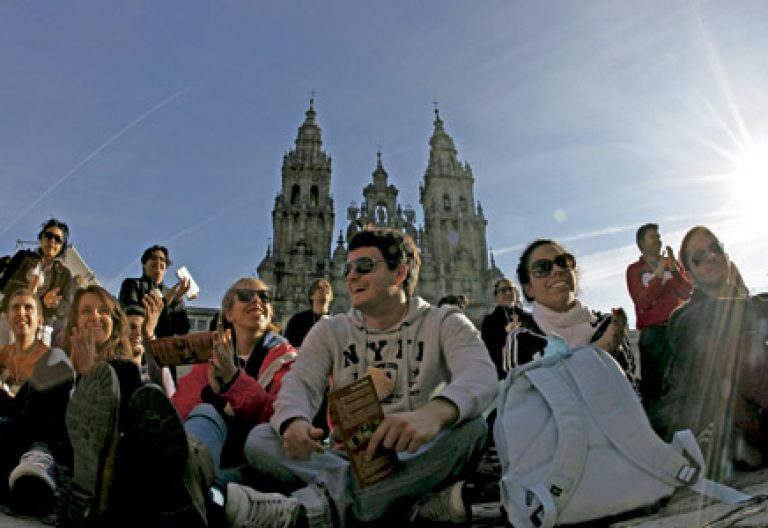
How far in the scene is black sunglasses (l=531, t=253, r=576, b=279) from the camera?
370 cm

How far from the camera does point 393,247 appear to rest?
3225 mm

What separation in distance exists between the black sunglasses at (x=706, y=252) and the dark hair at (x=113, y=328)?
4633 millimetres

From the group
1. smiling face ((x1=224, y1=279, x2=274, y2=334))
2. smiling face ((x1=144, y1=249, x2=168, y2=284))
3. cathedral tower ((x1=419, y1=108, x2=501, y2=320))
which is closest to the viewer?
smiling face ((x1=224, y1=279, x2=274, y2=334))

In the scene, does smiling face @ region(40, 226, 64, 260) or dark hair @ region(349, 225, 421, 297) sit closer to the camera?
dark hair @ region(349, 225, 421, 297)

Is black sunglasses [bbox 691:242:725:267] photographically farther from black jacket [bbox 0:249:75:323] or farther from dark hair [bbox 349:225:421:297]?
black jacket [bbox 0:249:75:323]

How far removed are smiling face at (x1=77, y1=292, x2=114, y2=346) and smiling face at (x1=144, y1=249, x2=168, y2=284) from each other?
2.78 m

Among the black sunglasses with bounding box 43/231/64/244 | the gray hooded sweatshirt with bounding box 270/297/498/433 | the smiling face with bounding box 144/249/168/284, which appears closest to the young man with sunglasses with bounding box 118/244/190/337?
the smiling face with bounding box 144/249/168/284

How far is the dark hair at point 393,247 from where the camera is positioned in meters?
3.19

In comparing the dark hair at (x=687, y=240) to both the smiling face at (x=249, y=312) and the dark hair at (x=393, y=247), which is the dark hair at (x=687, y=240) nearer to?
the dark hair at (x=393, y=247)

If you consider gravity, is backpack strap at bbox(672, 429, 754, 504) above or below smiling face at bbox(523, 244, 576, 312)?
below

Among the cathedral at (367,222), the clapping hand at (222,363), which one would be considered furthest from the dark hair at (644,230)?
the cathedral at (367,222)

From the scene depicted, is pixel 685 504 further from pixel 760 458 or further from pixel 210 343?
pixel 210 343

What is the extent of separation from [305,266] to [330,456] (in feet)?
121

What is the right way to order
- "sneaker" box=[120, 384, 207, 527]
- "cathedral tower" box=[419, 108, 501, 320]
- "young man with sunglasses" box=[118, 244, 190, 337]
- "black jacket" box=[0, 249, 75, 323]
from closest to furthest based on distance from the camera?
"sneaker" box=[120, 384, 207, 527], "black jacket" box=[0, 249, 75, 323], "young man with sunglasses" box=[118, 244, 190, 337], "cathedral tower" box=[419, 108, 501, 320]
